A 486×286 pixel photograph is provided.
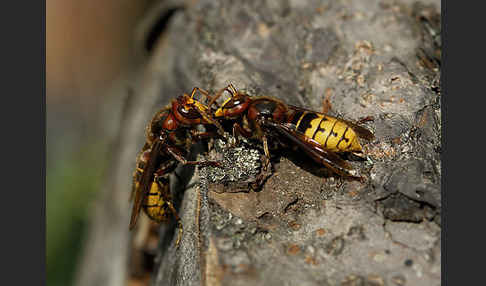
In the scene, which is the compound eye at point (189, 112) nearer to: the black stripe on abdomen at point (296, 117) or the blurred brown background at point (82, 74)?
Result: the black stripe on abdomen at point (296, 117)

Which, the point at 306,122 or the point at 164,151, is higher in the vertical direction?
the point at 306,122

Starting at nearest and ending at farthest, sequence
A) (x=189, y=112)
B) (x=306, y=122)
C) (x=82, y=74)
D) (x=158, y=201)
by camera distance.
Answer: (x=306, y=122)
(x=189, y=112)
(x=158, y=201)
(x=82, y=74)

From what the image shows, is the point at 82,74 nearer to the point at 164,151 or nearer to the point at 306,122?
the point at 164,151

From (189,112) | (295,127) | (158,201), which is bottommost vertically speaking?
(158,201)

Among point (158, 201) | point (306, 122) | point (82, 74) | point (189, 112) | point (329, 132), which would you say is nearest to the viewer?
point (329, 132)

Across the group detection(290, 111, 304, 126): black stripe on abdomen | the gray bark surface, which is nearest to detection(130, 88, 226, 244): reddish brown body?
the gray bark surface

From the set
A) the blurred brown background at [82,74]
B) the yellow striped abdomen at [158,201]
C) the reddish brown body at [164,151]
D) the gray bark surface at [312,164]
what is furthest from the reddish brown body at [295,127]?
the blurred brown background at [82,74]

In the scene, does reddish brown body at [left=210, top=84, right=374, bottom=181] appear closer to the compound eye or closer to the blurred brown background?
the compound eye

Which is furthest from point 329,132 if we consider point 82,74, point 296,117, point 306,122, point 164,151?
point 82,74
